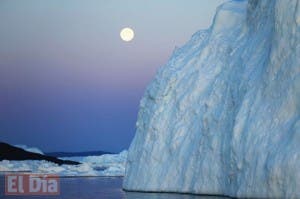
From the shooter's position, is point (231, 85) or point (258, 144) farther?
point (231, 85)

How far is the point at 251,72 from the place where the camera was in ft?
97.3

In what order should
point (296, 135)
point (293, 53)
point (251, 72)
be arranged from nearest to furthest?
1. point (296, 135)
2. point (293, 53)
3. point (251, 72)

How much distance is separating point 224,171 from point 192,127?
5340 millimetres

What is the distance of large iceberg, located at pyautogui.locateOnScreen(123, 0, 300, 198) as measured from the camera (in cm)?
2558

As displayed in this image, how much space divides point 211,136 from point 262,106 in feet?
18.7

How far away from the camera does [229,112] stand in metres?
31.6

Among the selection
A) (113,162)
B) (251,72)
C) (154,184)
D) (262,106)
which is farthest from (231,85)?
(113,162)

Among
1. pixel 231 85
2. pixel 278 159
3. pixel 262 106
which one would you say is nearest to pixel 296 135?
pixel 278 159

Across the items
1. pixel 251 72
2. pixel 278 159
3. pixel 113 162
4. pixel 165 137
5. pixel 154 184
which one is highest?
pixel 251 72

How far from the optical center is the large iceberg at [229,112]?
1007 inches

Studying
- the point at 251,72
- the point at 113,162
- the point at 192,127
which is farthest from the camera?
the point at 113,162

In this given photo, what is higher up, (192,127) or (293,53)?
(293,53)

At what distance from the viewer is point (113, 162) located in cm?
9950

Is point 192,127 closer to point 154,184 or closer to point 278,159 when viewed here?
point 154,184
